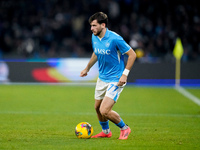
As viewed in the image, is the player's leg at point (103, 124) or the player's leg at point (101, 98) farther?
the player's leg at point (103, 124)

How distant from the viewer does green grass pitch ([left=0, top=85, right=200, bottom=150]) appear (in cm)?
718

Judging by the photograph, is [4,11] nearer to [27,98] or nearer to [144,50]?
[144,50]

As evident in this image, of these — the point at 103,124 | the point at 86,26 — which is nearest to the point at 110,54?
the point at 103,124

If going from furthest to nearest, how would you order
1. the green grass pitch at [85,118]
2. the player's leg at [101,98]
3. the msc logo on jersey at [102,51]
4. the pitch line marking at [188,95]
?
the pitch line marking at [188,95] < the player's leg at [101,98] < the msc logo on jersey at [102,51] < the green grass pitch at [85,118]

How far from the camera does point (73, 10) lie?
25.0 m

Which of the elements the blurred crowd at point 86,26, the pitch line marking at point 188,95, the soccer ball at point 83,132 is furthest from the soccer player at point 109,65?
the blurred crowd at point 86,26

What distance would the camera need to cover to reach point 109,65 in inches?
298

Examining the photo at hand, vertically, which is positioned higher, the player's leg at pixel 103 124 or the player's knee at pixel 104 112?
the player's knee at pixel 104 112

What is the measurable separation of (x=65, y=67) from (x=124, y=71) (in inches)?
497

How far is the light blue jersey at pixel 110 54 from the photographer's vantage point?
7.43m

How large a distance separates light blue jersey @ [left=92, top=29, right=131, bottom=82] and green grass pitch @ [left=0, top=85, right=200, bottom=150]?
1142 millimetres

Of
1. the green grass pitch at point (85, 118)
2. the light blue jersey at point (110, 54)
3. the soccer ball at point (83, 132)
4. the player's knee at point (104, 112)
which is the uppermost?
the light blue jersey at point (110, 54)

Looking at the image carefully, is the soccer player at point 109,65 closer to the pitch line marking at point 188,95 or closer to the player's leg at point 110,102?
the player's leg at point 110,102

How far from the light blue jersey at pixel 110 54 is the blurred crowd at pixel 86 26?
46.8 feet
